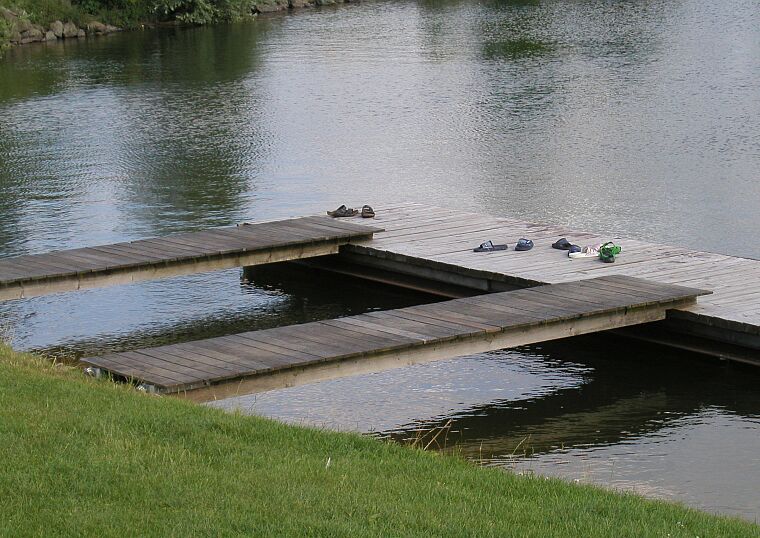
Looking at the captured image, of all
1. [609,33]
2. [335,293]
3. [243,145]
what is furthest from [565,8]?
[335,293]

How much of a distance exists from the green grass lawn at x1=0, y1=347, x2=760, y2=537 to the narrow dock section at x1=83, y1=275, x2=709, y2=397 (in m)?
2.40

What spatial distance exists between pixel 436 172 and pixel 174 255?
1040 cm

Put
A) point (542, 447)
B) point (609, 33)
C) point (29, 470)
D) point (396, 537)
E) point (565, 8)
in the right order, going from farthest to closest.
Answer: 1. point (565, 8)
2. point (609, 33)
3. point (542, 447)
4. point (29, 470)
5. point (396, 537)

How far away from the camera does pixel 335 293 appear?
59.7 ft

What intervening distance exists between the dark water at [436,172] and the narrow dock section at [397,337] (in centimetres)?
63

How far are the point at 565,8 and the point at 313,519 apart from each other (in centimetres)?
5603

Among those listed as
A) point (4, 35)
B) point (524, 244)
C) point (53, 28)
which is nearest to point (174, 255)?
point (524, 244)

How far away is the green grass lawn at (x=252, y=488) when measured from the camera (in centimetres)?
688

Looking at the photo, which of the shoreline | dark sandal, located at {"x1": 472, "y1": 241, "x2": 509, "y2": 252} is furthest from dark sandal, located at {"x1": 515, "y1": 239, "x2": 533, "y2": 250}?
the shoreline

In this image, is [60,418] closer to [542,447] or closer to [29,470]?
[29,470]

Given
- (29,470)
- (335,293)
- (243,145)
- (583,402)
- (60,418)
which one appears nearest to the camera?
(29,470)

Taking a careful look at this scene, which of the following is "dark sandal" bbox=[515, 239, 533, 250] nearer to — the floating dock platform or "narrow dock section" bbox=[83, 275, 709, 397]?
the floating dock platform

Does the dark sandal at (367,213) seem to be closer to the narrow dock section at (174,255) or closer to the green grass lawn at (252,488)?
the narrow dock section at (174,255)

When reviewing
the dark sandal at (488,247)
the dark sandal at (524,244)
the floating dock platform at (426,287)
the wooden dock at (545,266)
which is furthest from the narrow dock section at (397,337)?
the dark sandal at (488,247)
